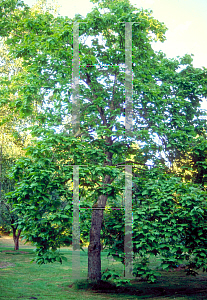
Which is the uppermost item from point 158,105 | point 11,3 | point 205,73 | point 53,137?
point 11,3

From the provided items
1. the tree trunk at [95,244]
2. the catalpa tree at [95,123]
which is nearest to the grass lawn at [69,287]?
the tree trunk at [95,244]

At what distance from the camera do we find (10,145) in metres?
20.3

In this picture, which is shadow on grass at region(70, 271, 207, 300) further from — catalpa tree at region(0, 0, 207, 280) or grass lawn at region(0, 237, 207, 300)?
catalpa tree at region(0, 0, 207, 280)

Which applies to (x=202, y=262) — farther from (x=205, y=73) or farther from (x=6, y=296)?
(x=205, y=73)

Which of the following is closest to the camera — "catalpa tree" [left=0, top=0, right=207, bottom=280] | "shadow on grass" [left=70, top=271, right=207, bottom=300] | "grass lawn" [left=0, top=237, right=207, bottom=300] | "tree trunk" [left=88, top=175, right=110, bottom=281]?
"catalpa tree" [left=0, top=0, right=207, bottom=280]

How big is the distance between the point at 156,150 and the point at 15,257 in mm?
15644

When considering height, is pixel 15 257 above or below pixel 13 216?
below

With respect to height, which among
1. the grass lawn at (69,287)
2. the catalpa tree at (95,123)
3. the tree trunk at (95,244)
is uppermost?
the catalpa tree at (95,123)

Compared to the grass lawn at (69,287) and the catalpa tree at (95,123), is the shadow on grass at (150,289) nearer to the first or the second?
the grass lawn at (69,287)

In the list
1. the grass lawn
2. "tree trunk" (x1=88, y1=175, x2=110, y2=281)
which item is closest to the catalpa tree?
"tree trunk" (x1=88, y1=175, x2=110, y2=281)

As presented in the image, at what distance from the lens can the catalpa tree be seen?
27.1 feet

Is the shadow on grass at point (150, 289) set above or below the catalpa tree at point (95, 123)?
below

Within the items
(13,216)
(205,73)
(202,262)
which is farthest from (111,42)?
(13,216)

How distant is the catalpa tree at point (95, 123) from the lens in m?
8.27
